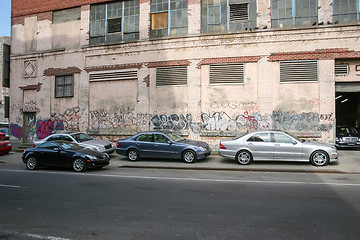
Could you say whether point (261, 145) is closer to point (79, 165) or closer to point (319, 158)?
point (319, 158)

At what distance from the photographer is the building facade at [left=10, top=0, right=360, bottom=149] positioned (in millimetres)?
Result: 14320

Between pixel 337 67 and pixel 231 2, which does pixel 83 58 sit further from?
pixel 337 67

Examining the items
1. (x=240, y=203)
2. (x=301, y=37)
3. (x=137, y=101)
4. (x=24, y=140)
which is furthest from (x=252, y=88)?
(x=24, y=140)

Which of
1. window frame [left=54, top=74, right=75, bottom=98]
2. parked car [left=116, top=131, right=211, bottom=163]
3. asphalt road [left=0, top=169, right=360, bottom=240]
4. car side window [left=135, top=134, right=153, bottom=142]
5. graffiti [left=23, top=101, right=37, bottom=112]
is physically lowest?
asphalt road [left=0, top=169, right=360, bottom=240]

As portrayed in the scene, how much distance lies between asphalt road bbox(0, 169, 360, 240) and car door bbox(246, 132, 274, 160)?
2.05m

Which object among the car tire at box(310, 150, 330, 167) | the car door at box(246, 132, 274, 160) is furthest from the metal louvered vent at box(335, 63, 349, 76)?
the car door at box(246, 132, 274, 160)

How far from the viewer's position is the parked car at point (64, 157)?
33.5 ft

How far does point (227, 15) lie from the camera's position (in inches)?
618

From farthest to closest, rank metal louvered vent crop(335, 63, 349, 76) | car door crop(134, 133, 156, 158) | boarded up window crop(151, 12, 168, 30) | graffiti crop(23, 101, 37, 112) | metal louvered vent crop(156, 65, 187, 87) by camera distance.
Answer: graffiti crop(23, 101, 37, 112)
boarded up window crop(151, 12, 168, 30)
metal louvered vent crop(156, 65, 187, 87)
metal louvered vent crop(335, 63, 349, 76)
car door crop(134, 133, 156, 158)

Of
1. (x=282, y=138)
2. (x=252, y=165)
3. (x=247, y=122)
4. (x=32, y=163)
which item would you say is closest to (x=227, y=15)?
(x=247, y=122)

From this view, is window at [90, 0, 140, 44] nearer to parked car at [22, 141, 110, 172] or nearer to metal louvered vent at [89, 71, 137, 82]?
metal louvered vent at [89, 71, 137, 82]

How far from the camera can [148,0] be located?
17094 mm

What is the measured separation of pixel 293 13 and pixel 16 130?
21031 mm

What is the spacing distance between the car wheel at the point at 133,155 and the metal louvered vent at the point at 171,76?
543cm
